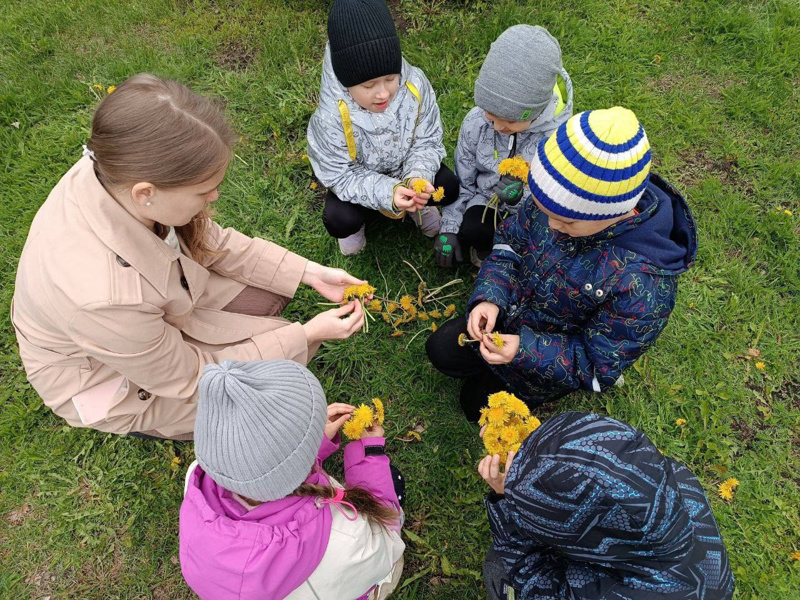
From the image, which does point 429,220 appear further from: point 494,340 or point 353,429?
point 353,429

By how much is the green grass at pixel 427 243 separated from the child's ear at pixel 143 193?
4.89 feet

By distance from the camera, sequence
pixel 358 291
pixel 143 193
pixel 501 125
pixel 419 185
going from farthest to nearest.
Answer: pixel 419 185 → pixel 501 125 → pixel 358 291 → pixel 143 193

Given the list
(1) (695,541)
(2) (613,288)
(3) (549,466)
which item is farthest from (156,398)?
(1) (695,541)

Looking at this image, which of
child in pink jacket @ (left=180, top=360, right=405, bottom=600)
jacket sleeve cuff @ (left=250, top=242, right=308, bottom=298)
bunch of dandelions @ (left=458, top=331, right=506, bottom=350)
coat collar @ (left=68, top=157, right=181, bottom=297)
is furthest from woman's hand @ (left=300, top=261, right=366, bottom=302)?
child in pink jacket @ (left=180, top=360, right=405, bottom=600)

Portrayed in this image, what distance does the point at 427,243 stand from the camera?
11.1ft

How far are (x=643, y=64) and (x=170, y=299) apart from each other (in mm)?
3796

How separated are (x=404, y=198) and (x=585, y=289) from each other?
1.12m

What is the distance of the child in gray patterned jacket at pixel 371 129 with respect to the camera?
7.96 feet

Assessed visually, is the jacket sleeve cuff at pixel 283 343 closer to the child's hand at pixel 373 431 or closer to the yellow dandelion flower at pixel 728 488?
the child's hand at pixel 373 431

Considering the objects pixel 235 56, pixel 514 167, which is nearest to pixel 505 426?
pixel 514 167

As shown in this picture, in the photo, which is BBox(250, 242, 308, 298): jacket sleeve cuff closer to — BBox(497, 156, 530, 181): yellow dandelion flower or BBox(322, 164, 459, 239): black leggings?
BBox(322, 164, 459, 239): black leggings

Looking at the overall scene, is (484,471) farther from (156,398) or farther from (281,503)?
(156,398)

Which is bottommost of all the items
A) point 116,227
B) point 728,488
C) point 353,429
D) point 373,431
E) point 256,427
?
point 728,488

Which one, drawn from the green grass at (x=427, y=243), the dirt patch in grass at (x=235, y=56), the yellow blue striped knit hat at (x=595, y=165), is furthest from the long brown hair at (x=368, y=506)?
the dirt patch in grass at (x=235, y=56)
